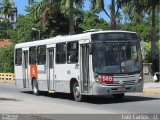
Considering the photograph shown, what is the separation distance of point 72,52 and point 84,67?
1.45 m

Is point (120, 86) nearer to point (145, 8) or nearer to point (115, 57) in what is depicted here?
point (115, 57)

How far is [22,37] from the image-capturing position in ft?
231

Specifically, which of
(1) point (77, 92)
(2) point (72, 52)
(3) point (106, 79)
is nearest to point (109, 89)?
(3) point (106, 79)

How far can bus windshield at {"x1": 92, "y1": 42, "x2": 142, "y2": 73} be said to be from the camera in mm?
21688

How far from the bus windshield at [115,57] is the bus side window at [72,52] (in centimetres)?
163

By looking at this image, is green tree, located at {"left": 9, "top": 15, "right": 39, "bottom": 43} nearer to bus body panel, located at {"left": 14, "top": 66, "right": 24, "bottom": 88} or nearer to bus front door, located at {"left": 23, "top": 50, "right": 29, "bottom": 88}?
bus body panel, located at {"left": 14, "top": 66, "right": 24, "bottom": 88}

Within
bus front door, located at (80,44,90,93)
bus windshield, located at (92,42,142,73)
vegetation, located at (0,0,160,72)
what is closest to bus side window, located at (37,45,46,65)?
bus front door, located at (80,44,90,93)

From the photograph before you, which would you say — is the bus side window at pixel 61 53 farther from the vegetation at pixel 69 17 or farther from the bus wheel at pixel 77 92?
the vegetation at pixel 69 17

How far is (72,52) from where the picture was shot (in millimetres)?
23656

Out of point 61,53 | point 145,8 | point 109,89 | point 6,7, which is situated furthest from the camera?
point 6,7

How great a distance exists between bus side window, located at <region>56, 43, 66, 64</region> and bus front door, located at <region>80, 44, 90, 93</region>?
2.15m

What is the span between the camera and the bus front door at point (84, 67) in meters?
22.2

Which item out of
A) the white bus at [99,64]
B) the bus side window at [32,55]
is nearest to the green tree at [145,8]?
the bus side window at [32,55]

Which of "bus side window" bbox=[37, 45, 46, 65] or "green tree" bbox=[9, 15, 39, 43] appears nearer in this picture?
"bus side window" bbox=[37, 45, 46, 65]
